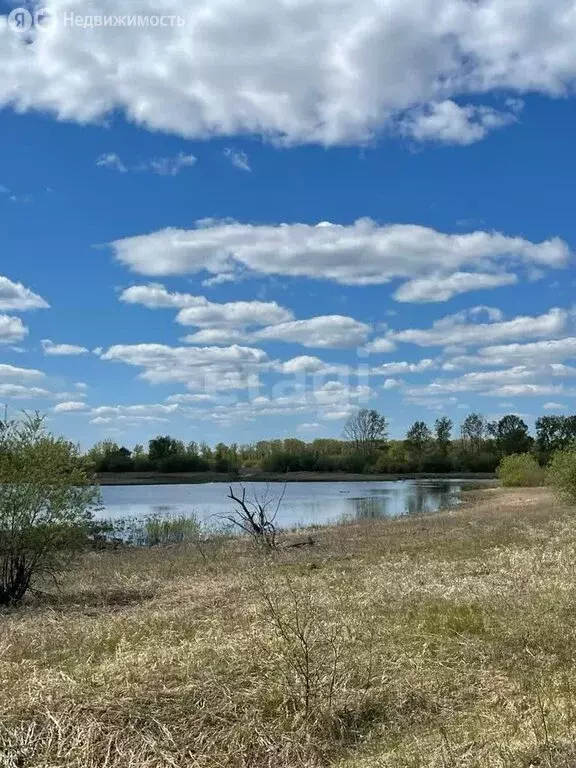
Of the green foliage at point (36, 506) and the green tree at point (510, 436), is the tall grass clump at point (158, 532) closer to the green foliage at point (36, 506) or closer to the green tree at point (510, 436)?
the green foliage at point (36, 506)

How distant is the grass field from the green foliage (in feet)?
9.86

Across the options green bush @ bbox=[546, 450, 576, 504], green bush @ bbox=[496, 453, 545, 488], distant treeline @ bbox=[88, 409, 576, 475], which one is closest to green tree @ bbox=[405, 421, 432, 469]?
distant treeline @ bbox=[88, 409, 576, 475]

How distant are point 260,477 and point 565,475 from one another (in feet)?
273

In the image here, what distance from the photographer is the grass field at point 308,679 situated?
5707 mm

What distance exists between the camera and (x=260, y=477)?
4594 inches

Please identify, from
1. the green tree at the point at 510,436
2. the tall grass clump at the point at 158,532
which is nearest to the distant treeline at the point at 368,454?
the green tree at the point at 510,436

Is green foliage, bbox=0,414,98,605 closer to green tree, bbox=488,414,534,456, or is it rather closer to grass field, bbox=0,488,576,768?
grass field, bbox=0,488,576,768

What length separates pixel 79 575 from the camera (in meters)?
19.4

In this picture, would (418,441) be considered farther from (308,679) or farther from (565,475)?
(308,679)

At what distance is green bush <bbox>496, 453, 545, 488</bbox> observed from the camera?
240ft

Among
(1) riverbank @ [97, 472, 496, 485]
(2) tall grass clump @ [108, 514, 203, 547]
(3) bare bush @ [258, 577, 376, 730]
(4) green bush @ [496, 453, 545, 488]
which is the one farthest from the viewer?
(1) riverbank @ [97, 472, 496, 485]

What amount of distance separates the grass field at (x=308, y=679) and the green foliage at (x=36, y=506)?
301 cm

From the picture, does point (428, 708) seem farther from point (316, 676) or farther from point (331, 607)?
point (331, 607)

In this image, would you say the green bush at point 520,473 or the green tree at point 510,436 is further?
the green tree at point 510,436
